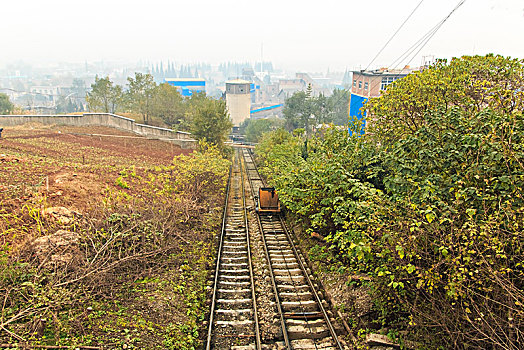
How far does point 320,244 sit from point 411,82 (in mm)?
5842

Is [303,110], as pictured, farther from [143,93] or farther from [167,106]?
[143,93]

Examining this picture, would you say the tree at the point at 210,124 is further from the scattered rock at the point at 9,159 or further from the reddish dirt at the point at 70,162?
the scattered rock at the point at 9,159

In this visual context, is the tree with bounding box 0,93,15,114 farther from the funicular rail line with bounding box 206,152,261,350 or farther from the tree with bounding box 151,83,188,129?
the funicular rail line with bounding box 206,152,261,350

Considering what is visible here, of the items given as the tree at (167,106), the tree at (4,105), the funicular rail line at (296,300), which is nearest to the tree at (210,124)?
the funicular rail line at (296,300)

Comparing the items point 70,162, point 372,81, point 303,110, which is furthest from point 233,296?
point 303,110

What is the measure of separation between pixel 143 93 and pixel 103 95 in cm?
889

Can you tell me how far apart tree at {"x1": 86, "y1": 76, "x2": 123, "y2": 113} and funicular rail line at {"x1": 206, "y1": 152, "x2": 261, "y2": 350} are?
42325mm

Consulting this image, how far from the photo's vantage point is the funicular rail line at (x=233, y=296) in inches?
276

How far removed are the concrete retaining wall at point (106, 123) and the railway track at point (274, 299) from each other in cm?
2181

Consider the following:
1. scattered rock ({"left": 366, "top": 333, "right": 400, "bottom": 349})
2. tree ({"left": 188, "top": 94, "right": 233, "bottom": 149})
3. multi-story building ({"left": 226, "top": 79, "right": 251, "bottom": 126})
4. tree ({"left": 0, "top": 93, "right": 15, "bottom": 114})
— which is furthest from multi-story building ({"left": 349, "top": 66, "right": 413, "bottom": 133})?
multi-story building ({"left": 226, "top": 79, "right": 251, "bottom": 126})

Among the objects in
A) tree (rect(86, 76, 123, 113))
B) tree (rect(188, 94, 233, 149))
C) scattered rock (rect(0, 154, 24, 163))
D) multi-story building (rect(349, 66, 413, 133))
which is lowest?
scattered rock (rect(0, 154, 24, 163))

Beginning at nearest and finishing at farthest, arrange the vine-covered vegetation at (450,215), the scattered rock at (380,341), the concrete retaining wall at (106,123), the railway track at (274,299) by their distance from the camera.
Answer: the vine-covered vegetation at (450,215), the scattered rock at (380,341), the railway track at (274,299), the concrete retaining wall at (106,123)

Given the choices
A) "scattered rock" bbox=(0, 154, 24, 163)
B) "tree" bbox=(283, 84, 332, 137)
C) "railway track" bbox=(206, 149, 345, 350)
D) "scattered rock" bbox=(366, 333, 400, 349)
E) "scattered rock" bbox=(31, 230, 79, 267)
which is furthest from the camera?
"tree" bbox=(283, 84, 332, 137)

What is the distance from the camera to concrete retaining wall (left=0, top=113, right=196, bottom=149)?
110ft
